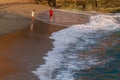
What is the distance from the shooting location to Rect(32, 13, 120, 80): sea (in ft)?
45.9

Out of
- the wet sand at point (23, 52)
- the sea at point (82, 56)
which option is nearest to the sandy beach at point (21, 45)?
the wet sand at point (23, 52)

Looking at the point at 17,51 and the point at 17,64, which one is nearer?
the point at 17,64

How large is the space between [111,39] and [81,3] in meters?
19.3

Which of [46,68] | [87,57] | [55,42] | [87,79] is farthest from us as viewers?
[55,42]

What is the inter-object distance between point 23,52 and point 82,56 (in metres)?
2.73

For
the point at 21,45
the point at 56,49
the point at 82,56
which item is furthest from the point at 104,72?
the point at 21,45

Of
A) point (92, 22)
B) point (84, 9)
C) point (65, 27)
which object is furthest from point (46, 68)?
point (84, 9)

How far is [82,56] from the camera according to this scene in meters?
17.1

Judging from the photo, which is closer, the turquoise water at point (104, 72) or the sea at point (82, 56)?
the turquoise water at point (104, 72)

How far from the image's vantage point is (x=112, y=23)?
102 feet

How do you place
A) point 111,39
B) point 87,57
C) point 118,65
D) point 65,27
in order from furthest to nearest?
1. point 65,27
2. point 111,39
3. point 87,57
4. point 118,65

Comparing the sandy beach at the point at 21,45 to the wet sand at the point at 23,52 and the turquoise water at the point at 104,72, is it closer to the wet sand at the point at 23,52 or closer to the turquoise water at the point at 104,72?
the wet sand at the point at 23,52

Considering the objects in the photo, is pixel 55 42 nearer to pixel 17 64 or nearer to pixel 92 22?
pixel 17 64

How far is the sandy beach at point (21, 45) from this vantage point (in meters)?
13.9
